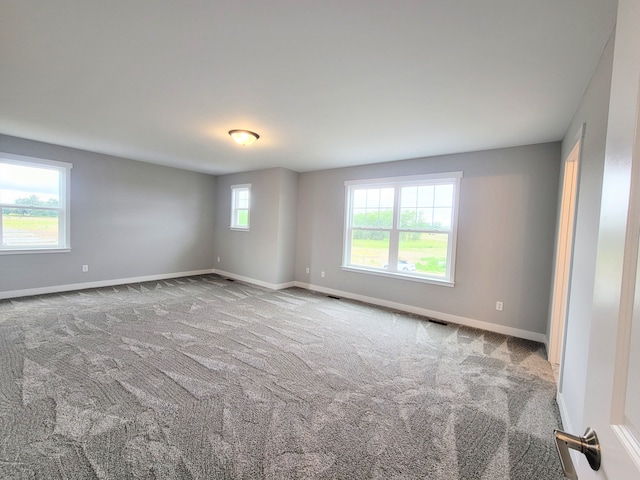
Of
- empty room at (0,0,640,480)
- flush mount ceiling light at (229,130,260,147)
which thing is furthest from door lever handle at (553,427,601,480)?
flush mount ceiling light at (229,130,260,147)

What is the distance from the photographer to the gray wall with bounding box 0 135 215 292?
15.0ft

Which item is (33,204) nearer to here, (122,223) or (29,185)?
(29,185)

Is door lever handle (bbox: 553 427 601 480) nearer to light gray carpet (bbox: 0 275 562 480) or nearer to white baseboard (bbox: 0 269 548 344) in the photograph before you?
light gray carpet (bbox: 0 275 562 480)

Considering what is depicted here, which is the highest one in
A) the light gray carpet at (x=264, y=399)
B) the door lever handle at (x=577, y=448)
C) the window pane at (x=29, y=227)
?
the window pane at (x=29, y=227)

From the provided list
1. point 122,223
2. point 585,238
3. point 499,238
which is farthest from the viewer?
point 122,223

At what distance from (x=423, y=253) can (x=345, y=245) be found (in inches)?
56.4

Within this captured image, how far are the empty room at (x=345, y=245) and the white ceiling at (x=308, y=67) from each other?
2 centimetres

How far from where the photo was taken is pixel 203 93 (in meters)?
2.55

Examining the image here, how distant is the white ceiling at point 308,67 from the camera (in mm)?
1567

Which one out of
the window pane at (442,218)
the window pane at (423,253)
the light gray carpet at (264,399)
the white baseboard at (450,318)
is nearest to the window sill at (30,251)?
the light gray carpet at (264,399)

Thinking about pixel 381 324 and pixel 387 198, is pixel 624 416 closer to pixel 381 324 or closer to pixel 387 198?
pixel 381 324

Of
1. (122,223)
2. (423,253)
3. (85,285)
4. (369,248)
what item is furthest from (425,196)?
(85,285)

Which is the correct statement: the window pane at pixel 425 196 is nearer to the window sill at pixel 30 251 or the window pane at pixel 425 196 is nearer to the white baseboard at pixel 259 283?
the white baseboard at pixel 259 283

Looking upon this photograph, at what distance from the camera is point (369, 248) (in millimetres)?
5082
